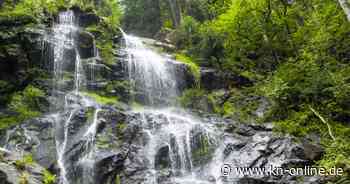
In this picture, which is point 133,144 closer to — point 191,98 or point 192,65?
point 191,98

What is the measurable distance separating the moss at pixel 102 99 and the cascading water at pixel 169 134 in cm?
128

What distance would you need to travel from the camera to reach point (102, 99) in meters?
15.8

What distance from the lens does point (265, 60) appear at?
20094 millimetres

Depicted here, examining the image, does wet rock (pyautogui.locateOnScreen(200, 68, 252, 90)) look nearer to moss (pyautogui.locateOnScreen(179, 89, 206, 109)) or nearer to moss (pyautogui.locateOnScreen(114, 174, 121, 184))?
moss (pyautogui.locateOnScreen(179, 89, 206, 109))

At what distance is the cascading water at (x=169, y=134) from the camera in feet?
41.5

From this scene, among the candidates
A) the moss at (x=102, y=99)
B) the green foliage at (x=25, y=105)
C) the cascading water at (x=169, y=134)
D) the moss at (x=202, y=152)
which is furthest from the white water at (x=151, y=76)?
the green foliage at (x=25, y=105)

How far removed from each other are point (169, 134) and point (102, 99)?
3759 millimetres

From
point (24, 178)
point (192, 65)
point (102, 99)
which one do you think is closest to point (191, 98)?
point (192, 65)

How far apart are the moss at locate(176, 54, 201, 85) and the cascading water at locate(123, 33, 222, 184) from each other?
3.77ft

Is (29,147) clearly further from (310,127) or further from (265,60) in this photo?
(265,60)

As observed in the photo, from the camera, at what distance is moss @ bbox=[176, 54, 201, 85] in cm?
1905

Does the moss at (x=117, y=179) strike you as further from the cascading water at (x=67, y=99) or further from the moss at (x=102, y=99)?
the moss at (x=102, y=99)

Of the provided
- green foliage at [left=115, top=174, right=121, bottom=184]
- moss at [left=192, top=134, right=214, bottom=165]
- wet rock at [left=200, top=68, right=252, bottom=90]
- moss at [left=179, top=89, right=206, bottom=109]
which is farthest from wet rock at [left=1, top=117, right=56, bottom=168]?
wet rock at [left=200, top=68, right=252, bottom=90]

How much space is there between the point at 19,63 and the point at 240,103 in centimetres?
1033
